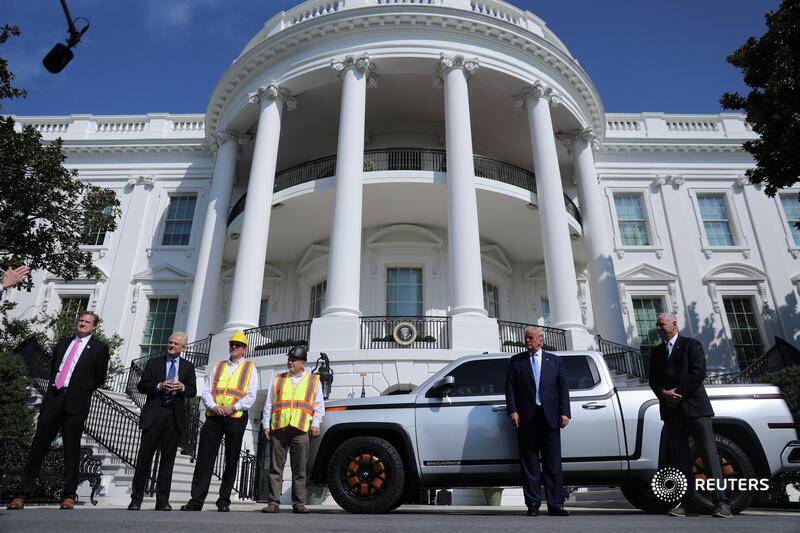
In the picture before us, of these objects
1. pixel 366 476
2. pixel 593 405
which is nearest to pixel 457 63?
pixel 593 405

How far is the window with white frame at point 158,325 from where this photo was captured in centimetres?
1862

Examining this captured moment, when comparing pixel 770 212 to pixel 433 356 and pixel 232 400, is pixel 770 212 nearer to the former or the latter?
pixel 433 356

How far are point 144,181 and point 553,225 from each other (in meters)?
16.7

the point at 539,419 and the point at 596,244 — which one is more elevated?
the point at 596,244

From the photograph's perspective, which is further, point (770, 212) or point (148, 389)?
point (770, 212)

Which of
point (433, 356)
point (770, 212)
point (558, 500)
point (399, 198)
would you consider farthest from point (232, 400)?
point (770, 212)

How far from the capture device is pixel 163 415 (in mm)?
5359

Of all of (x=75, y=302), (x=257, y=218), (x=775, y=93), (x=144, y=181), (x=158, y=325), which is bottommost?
(x=158, y=325)

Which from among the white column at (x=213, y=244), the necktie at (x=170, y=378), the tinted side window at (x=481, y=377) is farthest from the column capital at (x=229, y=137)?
the tinted side window at (x=481, y=377)

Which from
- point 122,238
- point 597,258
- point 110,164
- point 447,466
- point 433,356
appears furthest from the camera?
point 110,164

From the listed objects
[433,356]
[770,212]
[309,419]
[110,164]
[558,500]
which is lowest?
[558,500]

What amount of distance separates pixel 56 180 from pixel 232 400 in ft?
33.8

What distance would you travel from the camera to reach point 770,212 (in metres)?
20.3

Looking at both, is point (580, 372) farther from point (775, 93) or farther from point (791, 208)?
point (791, 208)
